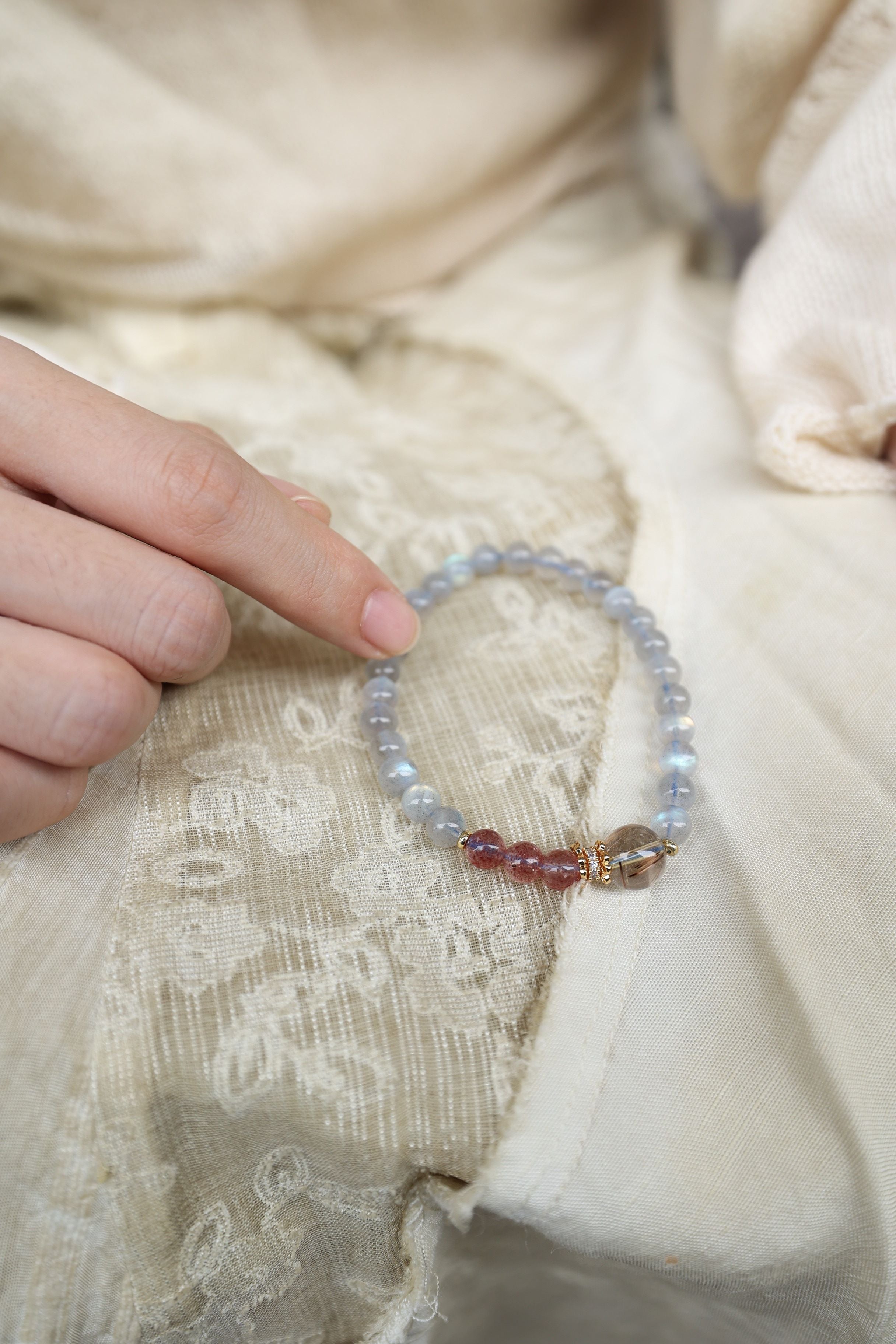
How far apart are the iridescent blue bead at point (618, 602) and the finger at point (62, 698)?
0.36 meters

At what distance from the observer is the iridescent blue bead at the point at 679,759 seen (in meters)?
0.58

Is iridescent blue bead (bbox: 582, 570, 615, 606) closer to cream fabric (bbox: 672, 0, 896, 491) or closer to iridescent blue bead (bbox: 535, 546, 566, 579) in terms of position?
iridescent blue bead (bbox: 535, 546, 566, 579)

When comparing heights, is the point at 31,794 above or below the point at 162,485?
below

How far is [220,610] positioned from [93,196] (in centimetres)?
65

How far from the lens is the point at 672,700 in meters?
0.61

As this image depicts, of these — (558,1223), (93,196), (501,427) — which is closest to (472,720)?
(558,1223)

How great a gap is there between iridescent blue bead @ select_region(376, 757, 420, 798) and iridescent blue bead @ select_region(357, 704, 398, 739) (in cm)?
3

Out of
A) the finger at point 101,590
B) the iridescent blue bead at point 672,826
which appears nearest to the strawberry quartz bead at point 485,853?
the iridescent blue bead at point 672,826

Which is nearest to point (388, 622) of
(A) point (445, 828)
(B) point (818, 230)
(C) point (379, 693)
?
(C) point (379, 693)

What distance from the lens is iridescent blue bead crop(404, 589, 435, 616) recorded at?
69 cm

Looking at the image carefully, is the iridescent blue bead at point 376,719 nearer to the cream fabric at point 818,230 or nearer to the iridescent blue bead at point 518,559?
the iridescent blue bead at point 518,559

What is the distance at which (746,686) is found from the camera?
0.61 metres

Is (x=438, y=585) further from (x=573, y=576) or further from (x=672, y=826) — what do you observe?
(x=672, y=826)

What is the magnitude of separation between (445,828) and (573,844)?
83mm
